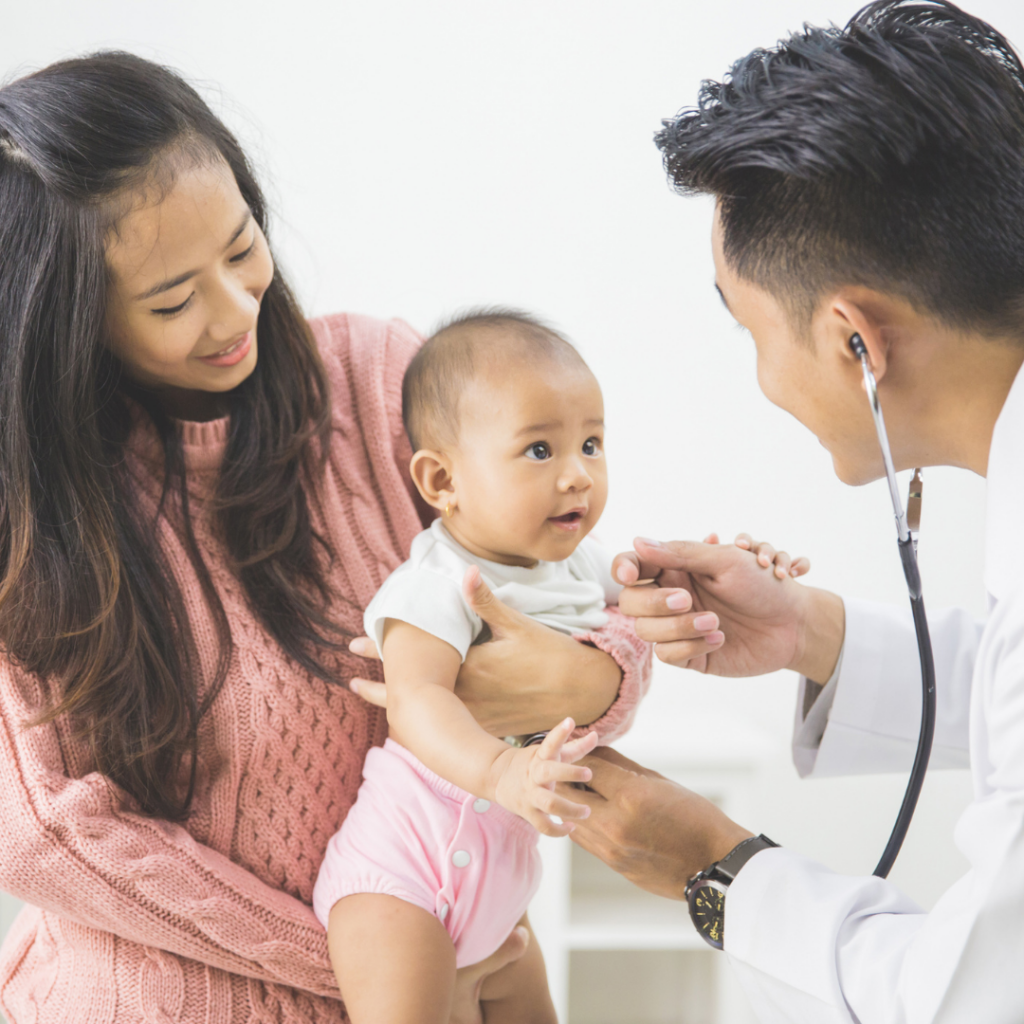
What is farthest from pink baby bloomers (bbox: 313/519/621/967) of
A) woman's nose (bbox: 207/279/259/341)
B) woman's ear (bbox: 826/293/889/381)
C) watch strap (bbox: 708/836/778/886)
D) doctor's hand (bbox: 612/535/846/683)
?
woman's ear (bbox: 826/293/889/381)

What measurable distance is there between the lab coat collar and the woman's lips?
0.85m

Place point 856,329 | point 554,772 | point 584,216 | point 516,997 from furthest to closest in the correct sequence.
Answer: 1. point 584,216
2. point 516,997
3. point 856,329
4. point 554,772

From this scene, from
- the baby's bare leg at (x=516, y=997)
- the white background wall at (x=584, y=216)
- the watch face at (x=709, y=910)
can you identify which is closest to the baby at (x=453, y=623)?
the baby's bare leg at (x=516, y=997)

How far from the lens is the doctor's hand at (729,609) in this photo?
3.91ft

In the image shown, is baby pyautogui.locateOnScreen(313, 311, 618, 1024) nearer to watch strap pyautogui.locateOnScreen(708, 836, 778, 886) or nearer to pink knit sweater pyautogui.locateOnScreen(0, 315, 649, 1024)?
pink knit sweater pyautogui.locateOnScreen(0, 315, 649, 1024)

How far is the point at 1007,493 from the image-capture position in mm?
1003

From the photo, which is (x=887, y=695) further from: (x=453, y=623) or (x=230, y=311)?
(x=230, y=311)

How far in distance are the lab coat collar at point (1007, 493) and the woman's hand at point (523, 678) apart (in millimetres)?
445

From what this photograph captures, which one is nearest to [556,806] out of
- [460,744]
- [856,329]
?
[460,744]

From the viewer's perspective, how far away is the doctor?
90 cm

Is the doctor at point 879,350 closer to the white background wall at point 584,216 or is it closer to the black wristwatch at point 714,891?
the black wristwatch at point 714,891

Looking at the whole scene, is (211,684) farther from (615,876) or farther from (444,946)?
(615,876)

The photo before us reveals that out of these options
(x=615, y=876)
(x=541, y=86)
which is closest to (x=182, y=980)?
(x=615, y=876)

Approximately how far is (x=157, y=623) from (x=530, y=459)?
0.48m
